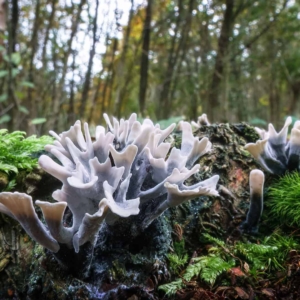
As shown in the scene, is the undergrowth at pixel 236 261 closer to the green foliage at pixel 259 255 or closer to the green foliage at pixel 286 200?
the green foliage at pixel 259 255

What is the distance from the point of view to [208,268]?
59.4 inches

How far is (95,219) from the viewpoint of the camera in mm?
1210

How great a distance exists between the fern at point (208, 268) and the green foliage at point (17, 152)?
0.98m

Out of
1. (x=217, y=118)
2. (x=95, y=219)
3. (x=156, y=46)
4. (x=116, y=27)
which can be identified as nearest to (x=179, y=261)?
(x=95, y=219)

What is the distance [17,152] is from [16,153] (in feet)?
0.04

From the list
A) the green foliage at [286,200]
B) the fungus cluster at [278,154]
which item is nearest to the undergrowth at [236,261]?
the green foliage at [286,200]

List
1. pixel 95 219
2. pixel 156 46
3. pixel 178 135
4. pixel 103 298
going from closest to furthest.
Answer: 1. pixel 95 219
2. pixel 103 298
3. pixel 178 135
4. pixel 156 46

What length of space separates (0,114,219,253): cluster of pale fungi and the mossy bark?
0.49ft

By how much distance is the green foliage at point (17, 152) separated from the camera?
71.5 inches

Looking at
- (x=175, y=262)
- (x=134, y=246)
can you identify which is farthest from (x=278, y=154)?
(x=134, y=246)

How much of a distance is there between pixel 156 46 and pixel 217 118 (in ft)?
16.8

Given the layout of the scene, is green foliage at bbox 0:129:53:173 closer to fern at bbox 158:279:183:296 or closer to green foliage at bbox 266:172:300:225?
fern at bbox 158:279:183:296

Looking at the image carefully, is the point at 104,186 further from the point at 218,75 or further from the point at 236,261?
the point at 218,75

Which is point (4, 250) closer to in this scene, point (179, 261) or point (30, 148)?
point (30, 148)
